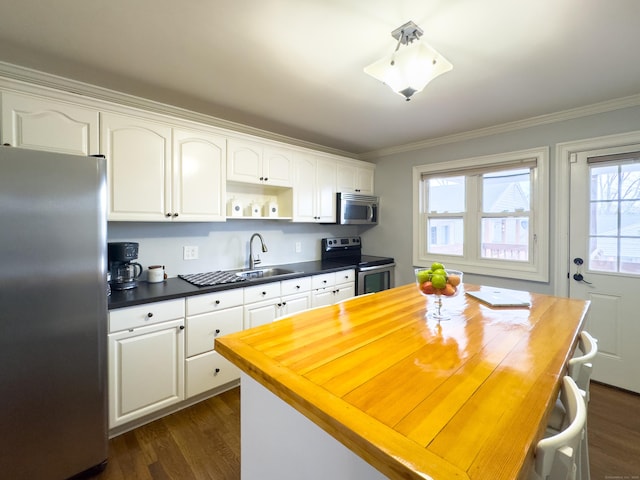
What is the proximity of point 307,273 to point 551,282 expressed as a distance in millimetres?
2291

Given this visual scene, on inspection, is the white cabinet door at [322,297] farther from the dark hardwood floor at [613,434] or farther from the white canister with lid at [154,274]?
the dark hardwood floor at [613,434]

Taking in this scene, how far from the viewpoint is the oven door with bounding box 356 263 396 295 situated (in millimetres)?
3375

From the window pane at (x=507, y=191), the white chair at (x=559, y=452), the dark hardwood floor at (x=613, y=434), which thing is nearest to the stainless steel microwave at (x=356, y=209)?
the window pane at (x=507, y=191)

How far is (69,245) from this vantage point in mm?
1431

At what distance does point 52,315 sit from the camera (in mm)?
1393

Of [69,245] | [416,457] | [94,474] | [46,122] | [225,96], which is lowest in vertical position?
[94,474]

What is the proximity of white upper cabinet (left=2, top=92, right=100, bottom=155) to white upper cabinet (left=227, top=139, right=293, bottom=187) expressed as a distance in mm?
965

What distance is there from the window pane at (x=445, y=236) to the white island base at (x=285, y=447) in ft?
9.63

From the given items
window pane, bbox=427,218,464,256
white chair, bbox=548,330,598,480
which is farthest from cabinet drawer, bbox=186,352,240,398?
window pane, bbox=427,218,464,256

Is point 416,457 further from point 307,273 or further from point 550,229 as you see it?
point 550,229

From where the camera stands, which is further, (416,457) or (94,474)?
(94,474)

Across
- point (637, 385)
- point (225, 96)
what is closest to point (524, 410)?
point (225, 96)

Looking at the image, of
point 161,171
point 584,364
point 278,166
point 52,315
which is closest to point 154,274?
point 161,171

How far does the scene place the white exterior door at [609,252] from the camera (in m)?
2.38
